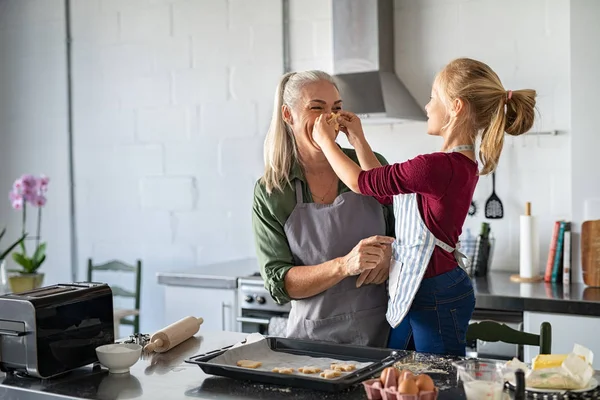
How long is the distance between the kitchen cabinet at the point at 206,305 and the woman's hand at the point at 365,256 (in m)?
1.59

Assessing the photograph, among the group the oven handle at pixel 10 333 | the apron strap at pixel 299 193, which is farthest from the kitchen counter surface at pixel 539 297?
the oven handle at pixel 10 333

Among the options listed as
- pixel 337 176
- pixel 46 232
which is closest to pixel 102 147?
pixel 46 232

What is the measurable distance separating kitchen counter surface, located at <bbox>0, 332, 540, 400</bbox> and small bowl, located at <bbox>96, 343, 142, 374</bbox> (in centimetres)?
2

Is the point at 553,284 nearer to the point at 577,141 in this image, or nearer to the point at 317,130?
the point at 577,141

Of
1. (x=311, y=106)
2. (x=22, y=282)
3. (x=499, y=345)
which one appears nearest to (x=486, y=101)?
(x=311, y=106)

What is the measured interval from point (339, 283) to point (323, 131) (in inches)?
17.5

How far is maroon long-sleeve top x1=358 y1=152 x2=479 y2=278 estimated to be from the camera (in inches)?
84.0

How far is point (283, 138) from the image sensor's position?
246 cm

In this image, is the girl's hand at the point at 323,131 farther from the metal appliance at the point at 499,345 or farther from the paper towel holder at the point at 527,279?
the paper towel holder at the point at 527,279

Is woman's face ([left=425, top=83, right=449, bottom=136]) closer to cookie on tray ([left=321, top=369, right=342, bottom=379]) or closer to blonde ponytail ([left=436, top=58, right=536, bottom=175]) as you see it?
blonde ponytail ([left=436, top=58, right=536, bottom=175])

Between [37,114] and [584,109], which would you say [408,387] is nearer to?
[584,109]

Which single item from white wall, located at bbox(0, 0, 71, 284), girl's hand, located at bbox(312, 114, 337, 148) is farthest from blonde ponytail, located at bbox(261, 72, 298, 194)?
white wall, located at bbox(0, 0, 71, 284)

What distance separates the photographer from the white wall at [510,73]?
11.8 feet

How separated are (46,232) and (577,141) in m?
3.29
